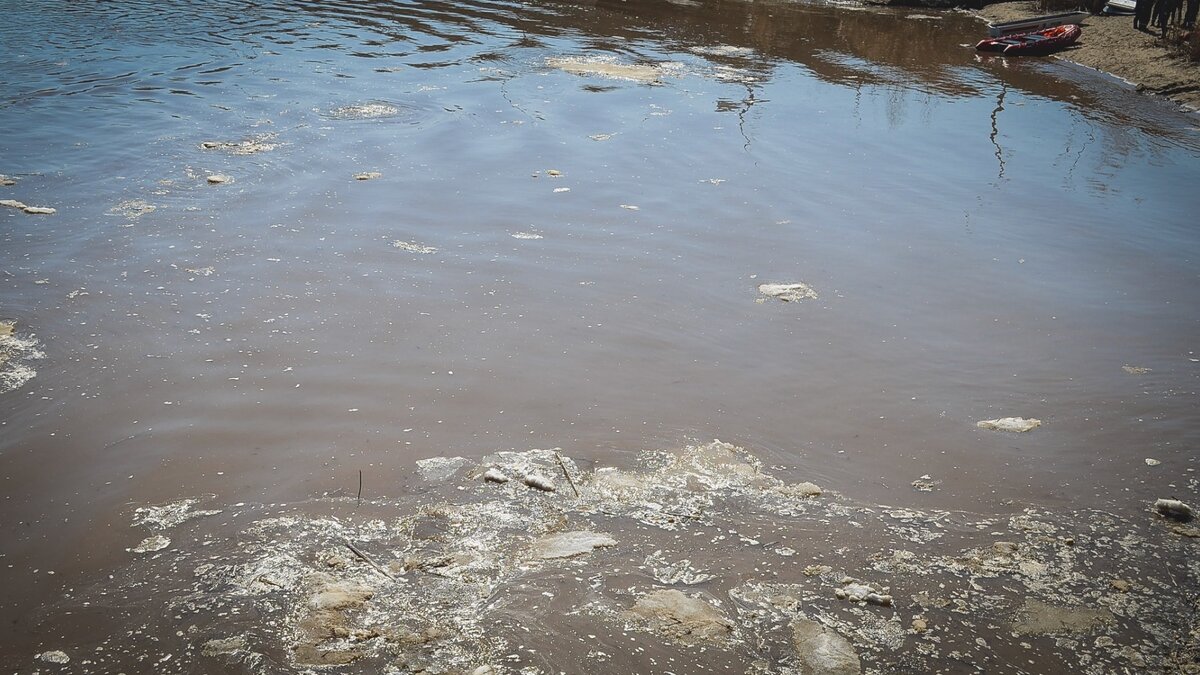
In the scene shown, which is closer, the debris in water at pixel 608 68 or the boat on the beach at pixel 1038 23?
the debris in water at pixel 608 68

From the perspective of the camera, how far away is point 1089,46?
14906 mm

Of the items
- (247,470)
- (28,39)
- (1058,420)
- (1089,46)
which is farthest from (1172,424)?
(1089,46)

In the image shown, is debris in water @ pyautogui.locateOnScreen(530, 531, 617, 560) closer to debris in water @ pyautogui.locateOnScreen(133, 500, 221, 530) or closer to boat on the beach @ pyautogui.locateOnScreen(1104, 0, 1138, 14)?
debris in water @ pyautogui.locateOnScreen(133, 500, 221, 530)

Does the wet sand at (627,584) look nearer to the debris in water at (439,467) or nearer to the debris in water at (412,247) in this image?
the debris in water at (439,467)

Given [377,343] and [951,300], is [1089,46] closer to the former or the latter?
[951,300]

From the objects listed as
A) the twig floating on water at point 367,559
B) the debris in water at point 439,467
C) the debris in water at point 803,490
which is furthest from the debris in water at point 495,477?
the debris in water at point 803,490

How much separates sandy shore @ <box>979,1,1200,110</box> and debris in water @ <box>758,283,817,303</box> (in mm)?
9064

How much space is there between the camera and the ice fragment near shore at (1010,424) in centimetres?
421

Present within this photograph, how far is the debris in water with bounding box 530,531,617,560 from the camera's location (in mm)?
3203

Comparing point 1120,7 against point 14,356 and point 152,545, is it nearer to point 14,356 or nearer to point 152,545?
point 14,356

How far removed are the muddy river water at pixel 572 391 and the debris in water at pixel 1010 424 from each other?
0.18ft

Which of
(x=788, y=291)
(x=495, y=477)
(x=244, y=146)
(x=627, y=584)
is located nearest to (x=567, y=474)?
(x=495, y=477)

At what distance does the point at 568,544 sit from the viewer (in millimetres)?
3254

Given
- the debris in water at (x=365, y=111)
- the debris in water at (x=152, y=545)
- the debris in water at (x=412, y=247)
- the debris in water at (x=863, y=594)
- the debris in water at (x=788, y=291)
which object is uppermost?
the debris in water at (x=365, y=111)
